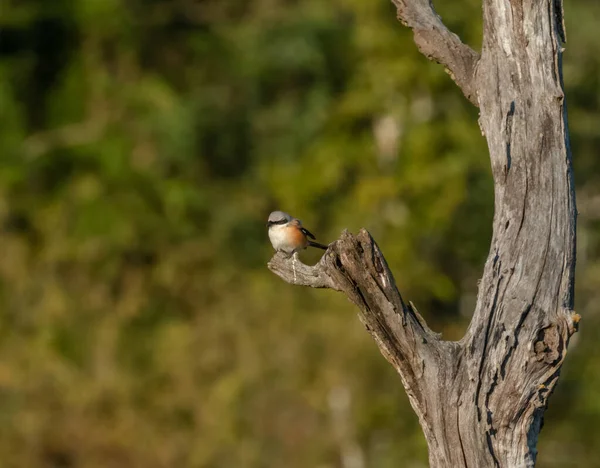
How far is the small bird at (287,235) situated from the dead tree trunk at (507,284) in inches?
58.7

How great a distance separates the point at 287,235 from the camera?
24.2 ft

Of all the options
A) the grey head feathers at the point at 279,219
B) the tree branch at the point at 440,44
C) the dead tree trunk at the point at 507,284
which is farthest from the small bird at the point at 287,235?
the tree branch at the point at 440,44

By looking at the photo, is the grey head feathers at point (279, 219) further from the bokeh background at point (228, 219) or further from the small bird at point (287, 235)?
the bokeh background at point (228, 219)

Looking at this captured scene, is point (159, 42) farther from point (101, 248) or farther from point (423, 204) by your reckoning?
point (423, 204)

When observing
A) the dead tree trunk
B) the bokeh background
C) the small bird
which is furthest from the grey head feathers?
the bokeh background

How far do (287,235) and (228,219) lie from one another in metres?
10.4

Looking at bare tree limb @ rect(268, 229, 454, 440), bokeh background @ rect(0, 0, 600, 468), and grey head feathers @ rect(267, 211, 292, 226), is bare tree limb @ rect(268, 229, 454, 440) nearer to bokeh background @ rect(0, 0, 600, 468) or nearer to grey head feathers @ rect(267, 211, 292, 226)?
grey head feathers @ rect(267, 211, 292, 226)

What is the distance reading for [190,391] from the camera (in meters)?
15.7

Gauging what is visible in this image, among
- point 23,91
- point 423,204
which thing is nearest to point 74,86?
point 23,91

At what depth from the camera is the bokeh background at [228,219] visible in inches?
583

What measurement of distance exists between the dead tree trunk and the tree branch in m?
0.12

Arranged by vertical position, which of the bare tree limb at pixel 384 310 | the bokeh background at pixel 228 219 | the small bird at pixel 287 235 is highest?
the bokeh background at pixel 228 219

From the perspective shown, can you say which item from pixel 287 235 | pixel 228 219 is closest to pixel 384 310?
pixel 287 235

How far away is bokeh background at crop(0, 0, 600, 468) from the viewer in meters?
14.8
